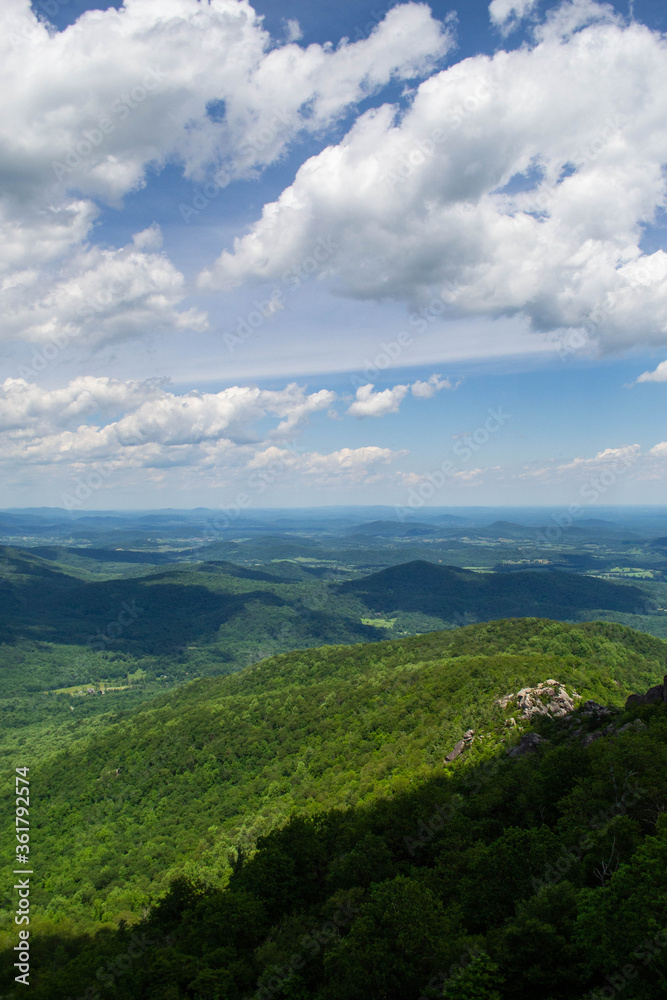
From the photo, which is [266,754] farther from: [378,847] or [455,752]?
[378,847]

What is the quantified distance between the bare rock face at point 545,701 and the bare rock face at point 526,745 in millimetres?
7926

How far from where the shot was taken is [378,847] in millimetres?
40969

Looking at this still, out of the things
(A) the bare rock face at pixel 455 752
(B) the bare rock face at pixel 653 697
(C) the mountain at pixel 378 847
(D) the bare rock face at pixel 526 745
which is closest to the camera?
(C) the mountain at pixel 378 847

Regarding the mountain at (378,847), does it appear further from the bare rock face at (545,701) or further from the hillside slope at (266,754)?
the bare rock face at (545,701)

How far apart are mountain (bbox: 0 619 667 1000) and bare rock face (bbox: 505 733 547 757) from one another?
→ 37 cm

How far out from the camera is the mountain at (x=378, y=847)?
26.6 m

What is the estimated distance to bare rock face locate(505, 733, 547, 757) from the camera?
5842 cm

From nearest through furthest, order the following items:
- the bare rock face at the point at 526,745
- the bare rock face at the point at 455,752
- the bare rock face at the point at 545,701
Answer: the bare rock face at the point at 526,745
the bare rock face at the point at 455,752
the bare rock face at the point at 545,701

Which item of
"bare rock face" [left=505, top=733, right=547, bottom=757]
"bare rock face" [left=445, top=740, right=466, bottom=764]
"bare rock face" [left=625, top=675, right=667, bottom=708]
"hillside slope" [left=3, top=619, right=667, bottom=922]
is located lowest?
"hillside slope" [left=3, top=619, right=667, bottom=922]

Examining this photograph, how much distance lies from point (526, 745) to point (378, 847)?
2649 cm

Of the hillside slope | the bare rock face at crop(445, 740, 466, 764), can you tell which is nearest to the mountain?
the hillside slope

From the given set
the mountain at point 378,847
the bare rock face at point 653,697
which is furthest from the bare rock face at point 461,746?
the bare rock face at point 653,697

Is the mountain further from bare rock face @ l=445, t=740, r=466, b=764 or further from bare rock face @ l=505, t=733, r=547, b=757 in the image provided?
bare rock face @ l=445, t=740, r=466, b=764

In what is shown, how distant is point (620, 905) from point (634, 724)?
94.8 feet
